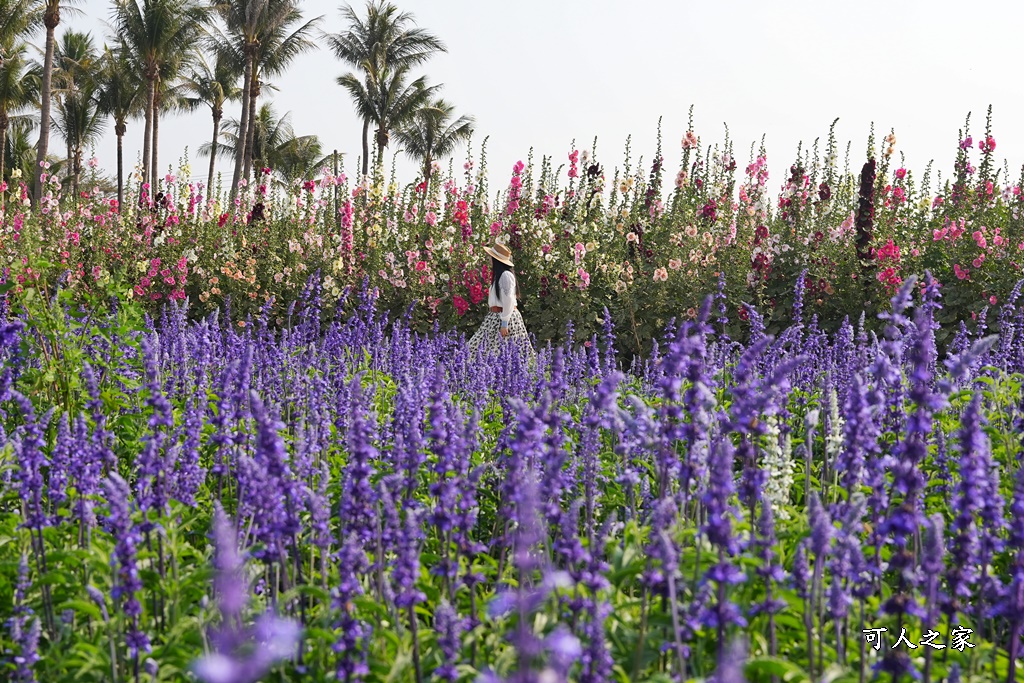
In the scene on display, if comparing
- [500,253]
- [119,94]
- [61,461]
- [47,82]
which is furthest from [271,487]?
[119,94]

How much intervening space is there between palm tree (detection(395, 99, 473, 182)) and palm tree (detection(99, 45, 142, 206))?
14.6 metres

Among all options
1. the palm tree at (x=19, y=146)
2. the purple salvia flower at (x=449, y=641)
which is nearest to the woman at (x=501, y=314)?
the purple salvia flower at (x=449, y=641)

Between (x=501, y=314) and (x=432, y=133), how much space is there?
47.9 meters

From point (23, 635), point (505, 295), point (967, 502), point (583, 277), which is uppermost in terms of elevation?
point (583, 277)

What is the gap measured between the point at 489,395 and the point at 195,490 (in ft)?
9.26

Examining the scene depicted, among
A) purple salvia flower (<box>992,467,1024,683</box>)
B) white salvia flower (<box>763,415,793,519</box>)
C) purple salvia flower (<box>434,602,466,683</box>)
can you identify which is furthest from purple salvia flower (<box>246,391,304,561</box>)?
purple salvia flower (<box>992,467,1024,683</box>)

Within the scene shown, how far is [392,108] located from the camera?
162 ft

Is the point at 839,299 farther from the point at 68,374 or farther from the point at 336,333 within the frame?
the point at 68,374

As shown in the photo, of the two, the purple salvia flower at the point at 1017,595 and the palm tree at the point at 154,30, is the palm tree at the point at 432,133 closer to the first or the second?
the palm tree at the point at 154,30

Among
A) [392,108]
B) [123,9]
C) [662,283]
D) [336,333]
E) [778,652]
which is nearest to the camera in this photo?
[778,652]

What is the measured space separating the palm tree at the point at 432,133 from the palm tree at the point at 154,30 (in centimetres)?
1388

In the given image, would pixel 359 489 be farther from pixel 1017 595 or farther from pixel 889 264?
pixel 889 264

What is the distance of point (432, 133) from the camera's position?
56281 mm

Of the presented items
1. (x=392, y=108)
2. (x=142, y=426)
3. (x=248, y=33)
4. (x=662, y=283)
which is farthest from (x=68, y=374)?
(x=392, y=108)
